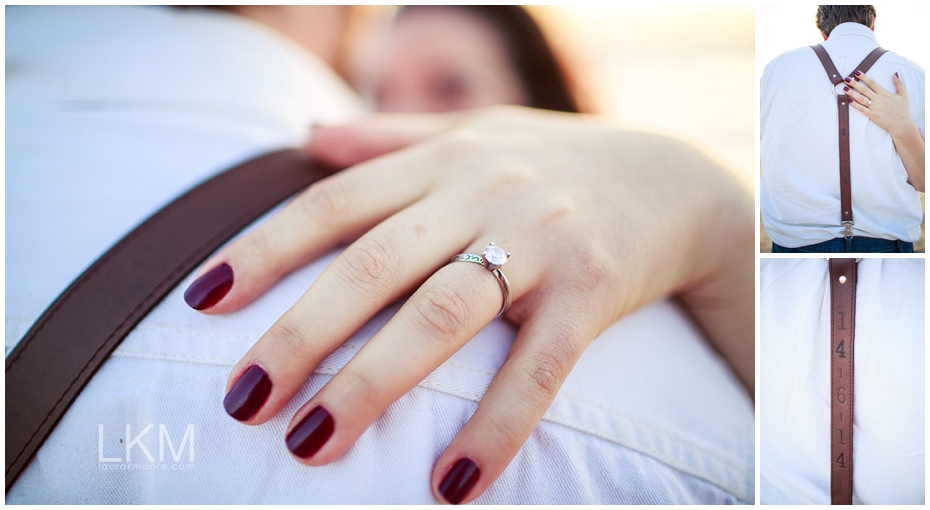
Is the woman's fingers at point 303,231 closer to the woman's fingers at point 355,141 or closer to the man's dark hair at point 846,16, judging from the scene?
the woman's fingers at point 355,141

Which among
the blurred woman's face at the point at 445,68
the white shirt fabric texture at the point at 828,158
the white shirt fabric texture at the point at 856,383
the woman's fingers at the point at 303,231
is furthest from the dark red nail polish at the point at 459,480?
the blurred woman's face at the point at 445,68

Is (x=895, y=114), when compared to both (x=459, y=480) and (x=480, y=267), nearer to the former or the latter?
(x=480, y=267)

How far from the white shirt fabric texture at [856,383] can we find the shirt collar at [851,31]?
35 centimetres

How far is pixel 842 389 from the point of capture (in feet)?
2.28

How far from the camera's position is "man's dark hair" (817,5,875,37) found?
0.80m

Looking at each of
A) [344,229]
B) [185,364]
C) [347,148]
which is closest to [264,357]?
[185,364]

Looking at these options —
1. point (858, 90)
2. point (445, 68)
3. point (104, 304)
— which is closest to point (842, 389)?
point (858, 90)

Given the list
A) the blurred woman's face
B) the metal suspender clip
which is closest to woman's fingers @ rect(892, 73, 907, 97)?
the metal suspender clip

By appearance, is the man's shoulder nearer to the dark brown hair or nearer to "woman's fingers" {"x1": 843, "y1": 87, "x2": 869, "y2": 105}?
"woman's fingers" {"x1": 843, "y1": 87, "x2": 869, "y2": 105}

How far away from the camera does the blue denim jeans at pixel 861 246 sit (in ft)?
2.50

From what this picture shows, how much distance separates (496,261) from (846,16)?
0.70 meters

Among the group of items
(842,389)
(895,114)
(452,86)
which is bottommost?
(842,389)

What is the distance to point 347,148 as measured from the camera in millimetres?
823

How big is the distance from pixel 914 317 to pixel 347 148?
861 mm
